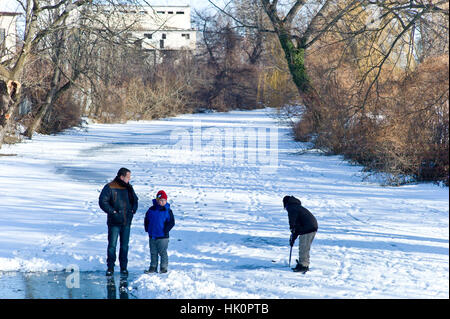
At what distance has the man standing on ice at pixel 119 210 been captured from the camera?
7.65 m

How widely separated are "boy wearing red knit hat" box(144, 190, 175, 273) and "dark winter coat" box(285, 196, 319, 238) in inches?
67.3

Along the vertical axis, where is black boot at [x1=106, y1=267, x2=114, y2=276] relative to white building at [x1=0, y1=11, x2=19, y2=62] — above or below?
below

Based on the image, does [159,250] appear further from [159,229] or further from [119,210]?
[119,210]

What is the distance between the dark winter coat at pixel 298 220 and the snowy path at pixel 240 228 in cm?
62

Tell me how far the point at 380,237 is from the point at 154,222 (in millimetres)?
4434

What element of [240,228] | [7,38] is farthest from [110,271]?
[7,38]

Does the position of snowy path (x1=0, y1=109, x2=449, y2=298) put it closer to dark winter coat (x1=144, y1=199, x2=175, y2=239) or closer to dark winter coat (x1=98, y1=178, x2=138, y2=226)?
dark winter coat (x1=144, y1=199, x2=175, y2=239)

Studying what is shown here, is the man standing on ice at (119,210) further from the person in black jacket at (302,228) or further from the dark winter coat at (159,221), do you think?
the person in black jacket at (302,228)

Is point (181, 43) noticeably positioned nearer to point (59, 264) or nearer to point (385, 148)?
point (385, 148)

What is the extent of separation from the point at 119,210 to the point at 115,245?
514 mm

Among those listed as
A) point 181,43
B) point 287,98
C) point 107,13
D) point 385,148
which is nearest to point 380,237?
point 385,148
